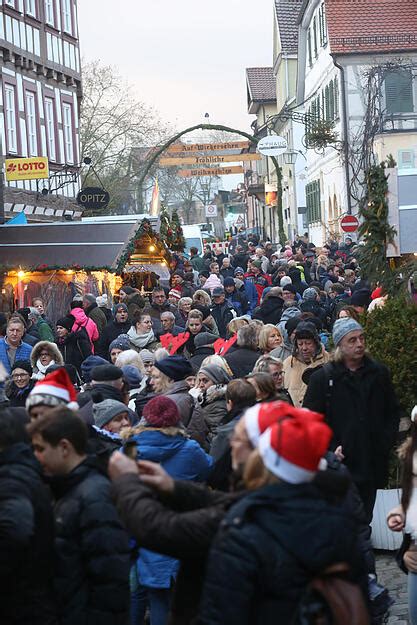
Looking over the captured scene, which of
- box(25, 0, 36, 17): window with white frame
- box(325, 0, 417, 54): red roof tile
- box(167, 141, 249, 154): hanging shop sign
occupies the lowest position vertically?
box(167, 141, 249, 154): hanging shop sign

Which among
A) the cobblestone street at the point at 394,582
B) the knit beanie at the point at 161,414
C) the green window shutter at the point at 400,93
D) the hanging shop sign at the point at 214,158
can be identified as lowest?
the cobblestone street at the point at 394,582

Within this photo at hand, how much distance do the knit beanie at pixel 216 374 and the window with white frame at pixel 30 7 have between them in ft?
86.3

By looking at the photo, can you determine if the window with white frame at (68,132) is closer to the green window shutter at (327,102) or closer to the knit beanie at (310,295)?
the green window shutter at (327,102)

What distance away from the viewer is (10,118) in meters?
33.1

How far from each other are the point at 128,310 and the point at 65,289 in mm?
4699

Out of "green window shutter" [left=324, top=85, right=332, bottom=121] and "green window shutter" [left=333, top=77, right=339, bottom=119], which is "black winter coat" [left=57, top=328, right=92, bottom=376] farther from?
"green window shutter" [left=324, top=85, right=332, bottom=121]

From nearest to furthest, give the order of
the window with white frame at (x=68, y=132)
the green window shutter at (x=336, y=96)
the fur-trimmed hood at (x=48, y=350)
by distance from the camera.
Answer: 1. the fur-trimmed hood at (x=48, y=350)
2. the window with white frame at (x=68, y=132)
3. the green window shutter at (x=336, y=96)

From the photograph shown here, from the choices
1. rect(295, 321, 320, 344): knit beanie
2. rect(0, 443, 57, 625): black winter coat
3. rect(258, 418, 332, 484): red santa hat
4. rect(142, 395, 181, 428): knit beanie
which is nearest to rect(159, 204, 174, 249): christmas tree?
rect(295, 321, 320, 344): knit beanie

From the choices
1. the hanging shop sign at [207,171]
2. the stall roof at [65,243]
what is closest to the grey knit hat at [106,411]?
the stall roof at [65,243]

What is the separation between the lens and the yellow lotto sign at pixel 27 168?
94.3 ft

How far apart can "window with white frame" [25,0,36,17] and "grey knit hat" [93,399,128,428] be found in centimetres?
2787

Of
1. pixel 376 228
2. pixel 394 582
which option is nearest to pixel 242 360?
pixel 394 582

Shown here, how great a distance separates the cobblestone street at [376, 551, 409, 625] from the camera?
8641 millimetres

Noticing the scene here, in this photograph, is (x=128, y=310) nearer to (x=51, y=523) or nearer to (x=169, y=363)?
(x=169, y=363)
